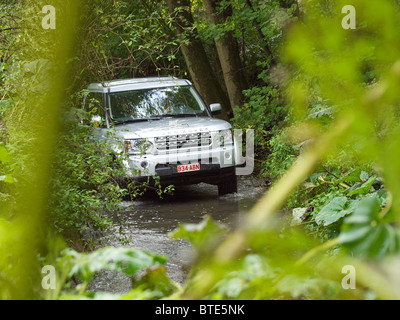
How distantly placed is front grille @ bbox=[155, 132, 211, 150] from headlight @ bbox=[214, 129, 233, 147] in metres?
0.23

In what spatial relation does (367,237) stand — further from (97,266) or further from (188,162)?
(188,162)

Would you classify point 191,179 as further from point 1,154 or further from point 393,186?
point 393,186

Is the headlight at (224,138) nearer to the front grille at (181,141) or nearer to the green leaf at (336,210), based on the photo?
the front grille at (181,141)

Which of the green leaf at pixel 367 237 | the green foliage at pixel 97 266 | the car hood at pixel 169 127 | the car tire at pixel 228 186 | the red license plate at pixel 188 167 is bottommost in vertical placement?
the car tire at pixel 228 186

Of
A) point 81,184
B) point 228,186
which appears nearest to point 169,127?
point 228,186

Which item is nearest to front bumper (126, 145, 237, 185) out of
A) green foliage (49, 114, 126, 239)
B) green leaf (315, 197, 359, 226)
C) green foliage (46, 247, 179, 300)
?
green foliage (49, 114, 126, 239)

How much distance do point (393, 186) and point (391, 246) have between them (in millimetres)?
87

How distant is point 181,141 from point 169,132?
0.78 feet

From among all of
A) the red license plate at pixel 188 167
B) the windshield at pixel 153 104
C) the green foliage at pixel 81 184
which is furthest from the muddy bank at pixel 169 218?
the windshield at pixel 153 104

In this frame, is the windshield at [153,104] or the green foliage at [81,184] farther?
the windshield at [153,104]

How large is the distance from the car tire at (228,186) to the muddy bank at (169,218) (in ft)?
0.32

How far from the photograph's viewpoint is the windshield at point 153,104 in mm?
9281

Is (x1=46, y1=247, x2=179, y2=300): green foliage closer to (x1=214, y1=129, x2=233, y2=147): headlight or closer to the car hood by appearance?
the car hood
